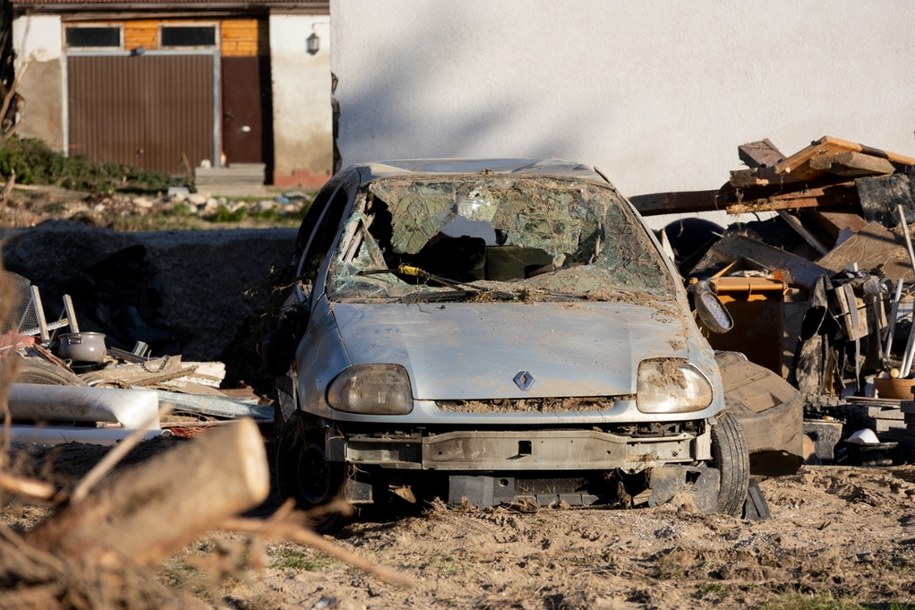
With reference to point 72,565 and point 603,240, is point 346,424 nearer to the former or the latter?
point 603,240

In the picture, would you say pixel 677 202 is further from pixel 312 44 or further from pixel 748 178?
pixel 312 44

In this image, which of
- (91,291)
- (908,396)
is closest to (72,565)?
(908,396)

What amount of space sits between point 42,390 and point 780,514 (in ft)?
14.8

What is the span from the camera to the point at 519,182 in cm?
657

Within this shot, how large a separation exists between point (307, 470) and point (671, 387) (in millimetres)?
1625

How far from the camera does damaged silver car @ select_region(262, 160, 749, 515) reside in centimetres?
506

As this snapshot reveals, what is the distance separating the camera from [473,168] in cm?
685

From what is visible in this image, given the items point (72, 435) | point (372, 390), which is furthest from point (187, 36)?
point (372, 390)

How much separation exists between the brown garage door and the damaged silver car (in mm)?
18504

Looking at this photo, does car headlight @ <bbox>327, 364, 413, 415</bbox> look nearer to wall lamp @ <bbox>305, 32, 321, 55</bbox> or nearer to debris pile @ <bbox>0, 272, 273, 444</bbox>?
debris pile @ <bbox>0, 272, 273, 444</bbox>

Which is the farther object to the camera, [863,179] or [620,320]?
[863,179]

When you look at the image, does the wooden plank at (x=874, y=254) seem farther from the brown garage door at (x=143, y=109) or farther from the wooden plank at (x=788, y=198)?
the brown garage door at (x=143, y=109)

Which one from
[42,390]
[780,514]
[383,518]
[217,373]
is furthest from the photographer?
[217,373]

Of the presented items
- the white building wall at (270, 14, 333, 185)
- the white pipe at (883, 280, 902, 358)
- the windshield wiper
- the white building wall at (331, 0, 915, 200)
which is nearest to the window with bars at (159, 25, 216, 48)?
the white building wall at (270, 14, 333, 185)
